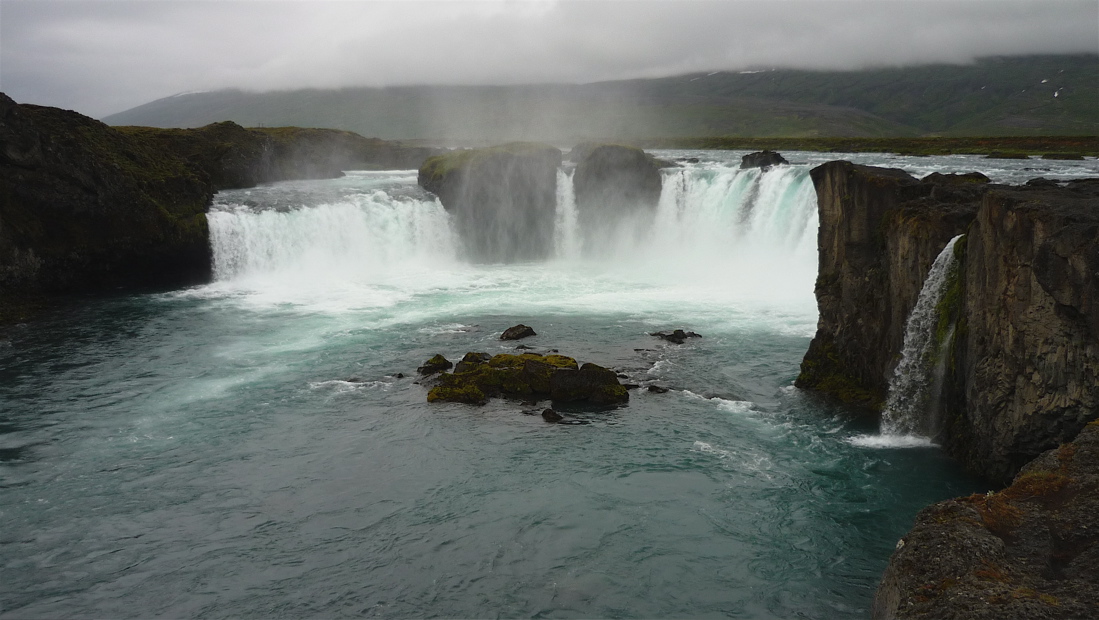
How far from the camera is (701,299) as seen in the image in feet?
129

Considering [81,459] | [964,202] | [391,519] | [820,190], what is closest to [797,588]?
[391,519]

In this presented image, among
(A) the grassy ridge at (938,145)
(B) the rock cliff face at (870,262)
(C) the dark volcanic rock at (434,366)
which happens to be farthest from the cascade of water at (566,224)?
(A) the grassy ridge at (938,145)

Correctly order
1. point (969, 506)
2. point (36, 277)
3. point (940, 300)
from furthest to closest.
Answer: point (36, 277) < point (940, 300) < point (969, 506)

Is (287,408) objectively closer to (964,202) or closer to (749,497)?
(749,497)

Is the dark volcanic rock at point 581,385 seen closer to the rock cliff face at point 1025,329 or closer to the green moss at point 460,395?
the green moss at point 460,395

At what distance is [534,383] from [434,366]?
164 inches

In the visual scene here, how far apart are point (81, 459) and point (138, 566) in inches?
256

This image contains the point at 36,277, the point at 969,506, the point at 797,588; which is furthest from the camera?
the point at 36,277

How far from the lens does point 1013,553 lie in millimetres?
10148

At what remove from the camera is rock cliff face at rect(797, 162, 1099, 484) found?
14727mm

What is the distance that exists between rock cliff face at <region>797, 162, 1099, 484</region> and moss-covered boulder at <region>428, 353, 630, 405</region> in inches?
257

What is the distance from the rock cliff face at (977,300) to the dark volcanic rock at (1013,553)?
139 inches

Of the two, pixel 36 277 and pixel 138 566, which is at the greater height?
pixel 36 277

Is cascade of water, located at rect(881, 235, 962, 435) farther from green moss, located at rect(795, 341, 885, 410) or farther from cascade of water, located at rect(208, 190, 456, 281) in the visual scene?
cascade of water, located at rect(208, 190, 456, 281)
